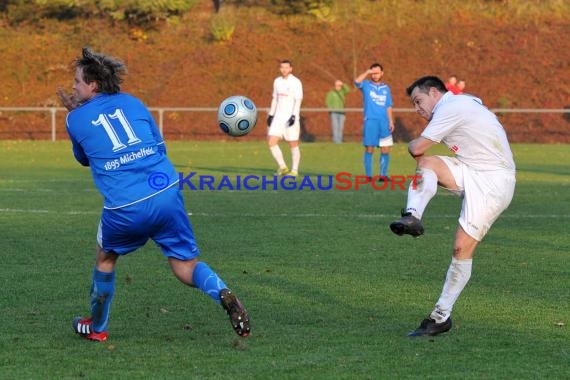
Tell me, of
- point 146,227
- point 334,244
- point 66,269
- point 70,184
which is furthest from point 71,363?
point 70,184

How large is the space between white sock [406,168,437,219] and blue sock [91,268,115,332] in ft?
6.44

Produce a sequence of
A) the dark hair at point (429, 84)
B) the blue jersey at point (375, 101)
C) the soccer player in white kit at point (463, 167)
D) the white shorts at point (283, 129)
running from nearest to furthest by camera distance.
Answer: the soccer player in white kit at point (463, 167), the dark hair at point (429, 84), the blue jersey at point (375, 101), the white shorts at point (283, 129)

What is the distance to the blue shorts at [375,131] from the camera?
20578 mm

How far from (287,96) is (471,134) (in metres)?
14.6

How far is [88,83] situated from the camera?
675 cm

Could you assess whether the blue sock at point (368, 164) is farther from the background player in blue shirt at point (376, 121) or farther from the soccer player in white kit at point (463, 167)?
the soccer player in white kit at point (463, 167)

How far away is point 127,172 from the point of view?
6613mm

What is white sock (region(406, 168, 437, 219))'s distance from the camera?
23.0ft

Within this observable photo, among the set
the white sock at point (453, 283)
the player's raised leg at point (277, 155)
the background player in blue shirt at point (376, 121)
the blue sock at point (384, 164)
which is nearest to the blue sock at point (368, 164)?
the background player in blue shirt at point (376, 121)

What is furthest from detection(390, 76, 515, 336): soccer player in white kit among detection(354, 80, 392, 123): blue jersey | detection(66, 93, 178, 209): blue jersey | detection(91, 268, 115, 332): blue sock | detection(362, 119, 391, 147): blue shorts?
detection(354, 80, 392, 123): blue jersey

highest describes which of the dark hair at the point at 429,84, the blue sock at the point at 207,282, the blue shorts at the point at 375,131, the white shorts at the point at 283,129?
the dark hair at the point at 429,84

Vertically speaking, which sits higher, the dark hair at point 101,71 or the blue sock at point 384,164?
the dark hair at point 101,71

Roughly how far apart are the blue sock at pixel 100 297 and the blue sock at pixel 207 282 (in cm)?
56

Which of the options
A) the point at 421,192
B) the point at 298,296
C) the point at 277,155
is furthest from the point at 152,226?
the point at 277,155
